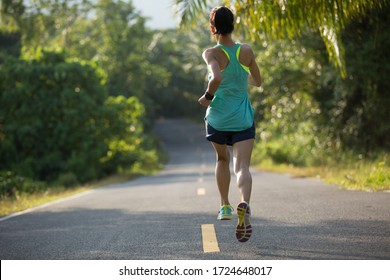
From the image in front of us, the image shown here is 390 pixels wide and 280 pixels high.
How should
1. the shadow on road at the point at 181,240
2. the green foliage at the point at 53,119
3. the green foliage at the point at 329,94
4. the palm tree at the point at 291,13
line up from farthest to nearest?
the green foliage at the point at 53,119, the green foliage at the point at 329,94, the palm tree at the point at 291,13, the shadow on road at the point at 181,240

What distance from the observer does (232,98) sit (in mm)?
5613

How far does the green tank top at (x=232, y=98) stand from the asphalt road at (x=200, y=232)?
39.9 inches

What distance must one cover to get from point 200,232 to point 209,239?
544 mm

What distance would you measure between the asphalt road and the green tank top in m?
1.01

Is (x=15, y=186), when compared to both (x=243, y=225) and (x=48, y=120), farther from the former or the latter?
(x=243, y=225)

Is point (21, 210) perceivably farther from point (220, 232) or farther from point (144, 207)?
point (220, 232)

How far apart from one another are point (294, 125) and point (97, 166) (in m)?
8.80

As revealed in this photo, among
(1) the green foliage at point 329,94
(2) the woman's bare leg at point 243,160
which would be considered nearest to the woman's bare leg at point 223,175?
(2) the woman's bare leg at point 243,160

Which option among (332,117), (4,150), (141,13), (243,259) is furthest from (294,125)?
(141,13)

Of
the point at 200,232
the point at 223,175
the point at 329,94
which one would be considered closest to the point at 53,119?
the point at 329,94

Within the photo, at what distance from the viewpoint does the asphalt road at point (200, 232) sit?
16.9 ft

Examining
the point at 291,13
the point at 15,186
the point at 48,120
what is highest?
the point at 291,13

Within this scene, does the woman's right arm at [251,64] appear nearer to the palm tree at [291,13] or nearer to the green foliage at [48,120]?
the palm tree at [291,13]

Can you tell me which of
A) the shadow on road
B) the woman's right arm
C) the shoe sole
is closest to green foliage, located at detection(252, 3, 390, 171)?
the shadow on road
